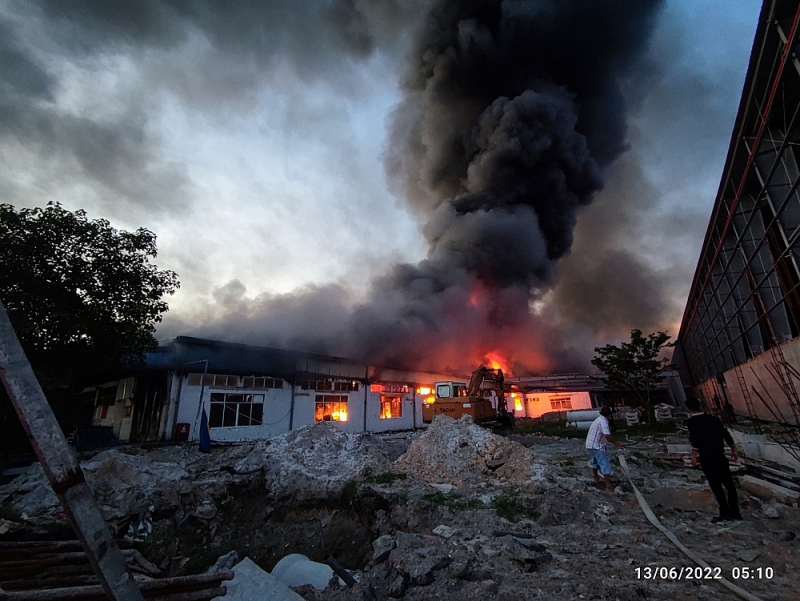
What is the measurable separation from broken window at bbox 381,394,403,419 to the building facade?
721 inches

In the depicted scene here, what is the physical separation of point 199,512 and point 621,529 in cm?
806

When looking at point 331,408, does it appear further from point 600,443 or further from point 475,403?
point 600,443

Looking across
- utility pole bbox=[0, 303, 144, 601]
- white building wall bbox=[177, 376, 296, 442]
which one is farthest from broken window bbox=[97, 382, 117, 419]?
utility pole bbox=[0, 303, 144, 601]

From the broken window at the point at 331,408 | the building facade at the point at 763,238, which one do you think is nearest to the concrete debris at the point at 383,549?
the building facade at the point at 763,238

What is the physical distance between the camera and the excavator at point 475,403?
1570 centimetres

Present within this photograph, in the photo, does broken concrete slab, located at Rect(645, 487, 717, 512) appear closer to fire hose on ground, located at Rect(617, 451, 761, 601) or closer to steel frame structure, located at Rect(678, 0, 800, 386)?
fire hose on ground, located at Rect(617, 451, 761, 601)

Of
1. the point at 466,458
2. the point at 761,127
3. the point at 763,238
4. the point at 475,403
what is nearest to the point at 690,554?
the point at 466,458

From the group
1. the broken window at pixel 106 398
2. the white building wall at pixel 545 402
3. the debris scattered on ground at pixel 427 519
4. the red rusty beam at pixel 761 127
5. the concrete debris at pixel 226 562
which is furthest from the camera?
the white building wall at pixel 545 402

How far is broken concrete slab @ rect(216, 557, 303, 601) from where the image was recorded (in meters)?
3.19

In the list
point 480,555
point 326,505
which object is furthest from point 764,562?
point 326,505

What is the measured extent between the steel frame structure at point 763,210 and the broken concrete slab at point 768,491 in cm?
622

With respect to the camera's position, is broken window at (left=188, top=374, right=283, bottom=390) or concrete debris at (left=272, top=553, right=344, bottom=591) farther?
broken window at (left=188, top=374, right=283, bottom=390)

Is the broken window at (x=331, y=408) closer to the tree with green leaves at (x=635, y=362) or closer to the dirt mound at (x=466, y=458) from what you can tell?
the dirt mound at (x=466, y=458)

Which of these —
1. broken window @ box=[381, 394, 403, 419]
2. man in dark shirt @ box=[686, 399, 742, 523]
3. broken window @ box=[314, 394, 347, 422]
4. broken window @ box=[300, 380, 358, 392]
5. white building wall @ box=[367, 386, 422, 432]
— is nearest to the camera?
man in dark shirt @ box=[686, 399, 742, 523]
